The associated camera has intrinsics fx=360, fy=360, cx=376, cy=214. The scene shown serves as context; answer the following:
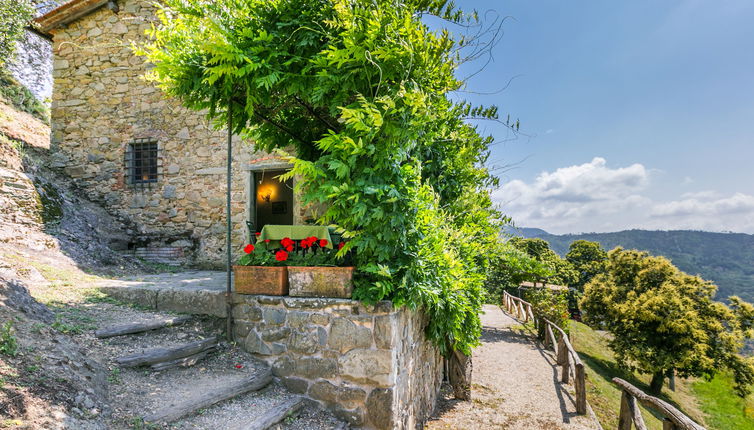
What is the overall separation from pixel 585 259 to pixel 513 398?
27.6m

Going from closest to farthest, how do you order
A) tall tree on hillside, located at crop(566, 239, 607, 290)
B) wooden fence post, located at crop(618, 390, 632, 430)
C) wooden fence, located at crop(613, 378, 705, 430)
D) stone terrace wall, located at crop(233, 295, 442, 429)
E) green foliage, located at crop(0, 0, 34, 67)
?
wooden fence, located at crop(613, 378, 705, 430) → stone terrace wall, located at crop(233, 295, 442, 429) → wooden fence post, located at crop(618, 390, 632, 430) → green foliage, located at crop(0, 0, 34, 67) → tall tree on hillside, located at crop(566, 239, 607, 290)

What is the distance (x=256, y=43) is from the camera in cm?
336

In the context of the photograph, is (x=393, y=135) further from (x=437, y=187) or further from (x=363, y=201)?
(x=437, y=187)

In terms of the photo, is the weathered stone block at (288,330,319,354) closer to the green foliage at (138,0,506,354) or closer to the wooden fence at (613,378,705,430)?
the green foliage at (138,0,506,354)

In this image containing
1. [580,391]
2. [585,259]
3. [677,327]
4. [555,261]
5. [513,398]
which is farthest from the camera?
[585,259]

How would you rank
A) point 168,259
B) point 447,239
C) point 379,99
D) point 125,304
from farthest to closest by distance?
point 168,259 < point 447,239 < point 125,304 < point 379,99

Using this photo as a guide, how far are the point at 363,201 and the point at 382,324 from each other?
108 centimetres

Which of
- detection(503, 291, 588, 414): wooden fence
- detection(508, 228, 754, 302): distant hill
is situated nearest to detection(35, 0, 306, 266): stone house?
detection(503, 291, 588, 414): wooden fence

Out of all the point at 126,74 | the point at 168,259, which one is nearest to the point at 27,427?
the point at 168,259

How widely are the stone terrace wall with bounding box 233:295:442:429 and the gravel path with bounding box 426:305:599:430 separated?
1.72 m

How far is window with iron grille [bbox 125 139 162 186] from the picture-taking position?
799 cm

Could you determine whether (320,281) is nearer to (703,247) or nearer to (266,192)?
(266,192)

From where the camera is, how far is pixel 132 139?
802 centimetres

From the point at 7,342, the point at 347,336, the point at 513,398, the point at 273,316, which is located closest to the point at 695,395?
the point at 513,398
